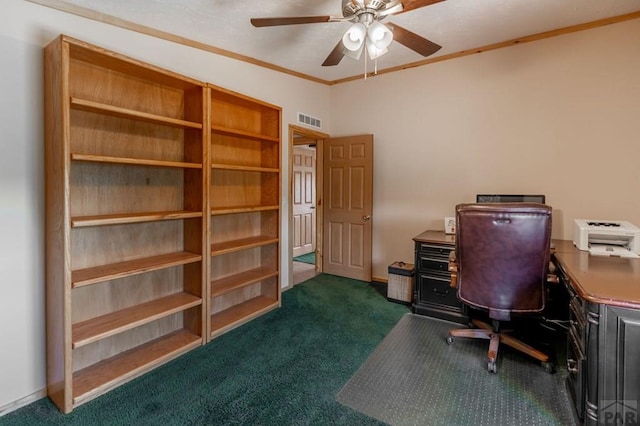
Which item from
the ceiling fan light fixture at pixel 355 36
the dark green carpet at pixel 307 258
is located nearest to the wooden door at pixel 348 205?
the dark green carpet at pixel 307 258

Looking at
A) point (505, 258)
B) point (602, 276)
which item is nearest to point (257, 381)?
point (505, 258)

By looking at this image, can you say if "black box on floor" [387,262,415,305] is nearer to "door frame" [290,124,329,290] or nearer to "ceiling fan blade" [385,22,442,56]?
"door frame" [290,124,329,290]

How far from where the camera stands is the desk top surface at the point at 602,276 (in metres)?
1.40

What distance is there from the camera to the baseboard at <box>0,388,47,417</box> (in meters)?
1.79

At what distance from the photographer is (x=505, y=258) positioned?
6.86 feet

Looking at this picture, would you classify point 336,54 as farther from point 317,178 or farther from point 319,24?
point 317,178

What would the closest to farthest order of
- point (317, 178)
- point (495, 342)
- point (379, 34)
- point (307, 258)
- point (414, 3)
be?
point (414, 3)
point (379, 34)
point (495, 342)
point (317, 178)
point (307, 258)

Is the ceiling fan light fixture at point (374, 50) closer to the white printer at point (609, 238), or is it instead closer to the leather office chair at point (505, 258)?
the leather office chair at point (505, 258)

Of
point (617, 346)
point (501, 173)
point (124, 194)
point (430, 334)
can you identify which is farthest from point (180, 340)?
point (501, 173)

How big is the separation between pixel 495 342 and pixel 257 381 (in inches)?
67.2

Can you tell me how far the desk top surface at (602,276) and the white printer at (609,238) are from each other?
0.25ft

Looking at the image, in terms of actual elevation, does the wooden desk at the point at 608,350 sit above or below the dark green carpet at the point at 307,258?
above

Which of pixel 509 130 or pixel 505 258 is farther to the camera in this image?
pixel 509 130

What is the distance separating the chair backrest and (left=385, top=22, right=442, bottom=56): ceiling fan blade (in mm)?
1114
